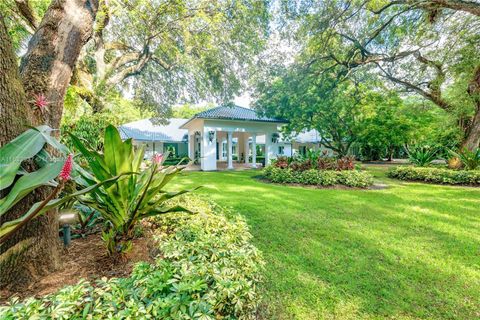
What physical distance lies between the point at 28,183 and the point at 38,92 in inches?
40.8

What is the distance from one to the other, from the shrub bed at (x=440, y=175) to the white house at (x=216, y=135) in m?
→ 7.07

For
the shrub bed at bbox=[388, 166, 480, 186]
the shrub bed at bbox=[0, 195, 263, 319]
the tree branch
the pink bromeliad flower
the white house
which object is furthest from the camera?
the white house

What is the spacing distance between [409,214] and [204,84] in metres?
11.5

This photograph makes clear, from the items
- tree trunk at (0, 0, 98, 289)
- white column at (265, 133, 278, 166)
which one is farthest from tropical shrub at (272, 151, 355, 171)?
tree trunk at (0, 0, 98, 289)

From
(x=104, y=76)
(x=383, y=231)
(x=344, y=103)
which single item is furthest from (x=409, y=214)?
(x=104, y=76)

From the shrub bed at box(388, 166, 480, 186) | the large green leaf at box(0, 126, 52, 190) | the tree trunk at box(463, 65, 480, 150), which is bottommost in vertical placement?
the shrub bed at box(388, 166, 480, 186)

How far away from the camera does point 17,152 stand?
151 centimetres

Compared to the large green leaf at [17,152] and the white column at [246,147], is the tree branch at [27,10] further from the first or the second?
the white column at [246,147]

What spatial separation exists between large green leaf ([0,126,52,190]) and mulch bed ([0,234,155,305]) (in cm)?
94

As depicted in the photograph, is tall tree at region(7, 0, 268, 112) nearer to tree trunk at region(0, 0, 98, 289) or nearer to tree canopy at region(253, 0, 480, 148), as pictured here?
tree canopy at region(253, 0, 480, 148)

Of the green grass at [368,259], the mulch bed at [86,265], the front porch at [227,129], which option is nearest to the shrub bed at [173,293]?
the mulch bed at [86,265]

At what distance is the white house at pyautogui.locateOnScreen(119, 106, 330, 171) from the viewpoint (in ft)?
53.2

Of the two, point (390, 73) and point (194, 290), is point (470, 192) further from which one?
point (194, 290)

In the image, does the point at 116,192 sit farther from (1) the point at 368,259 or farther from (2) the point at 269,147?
(2) the point at 269,147
